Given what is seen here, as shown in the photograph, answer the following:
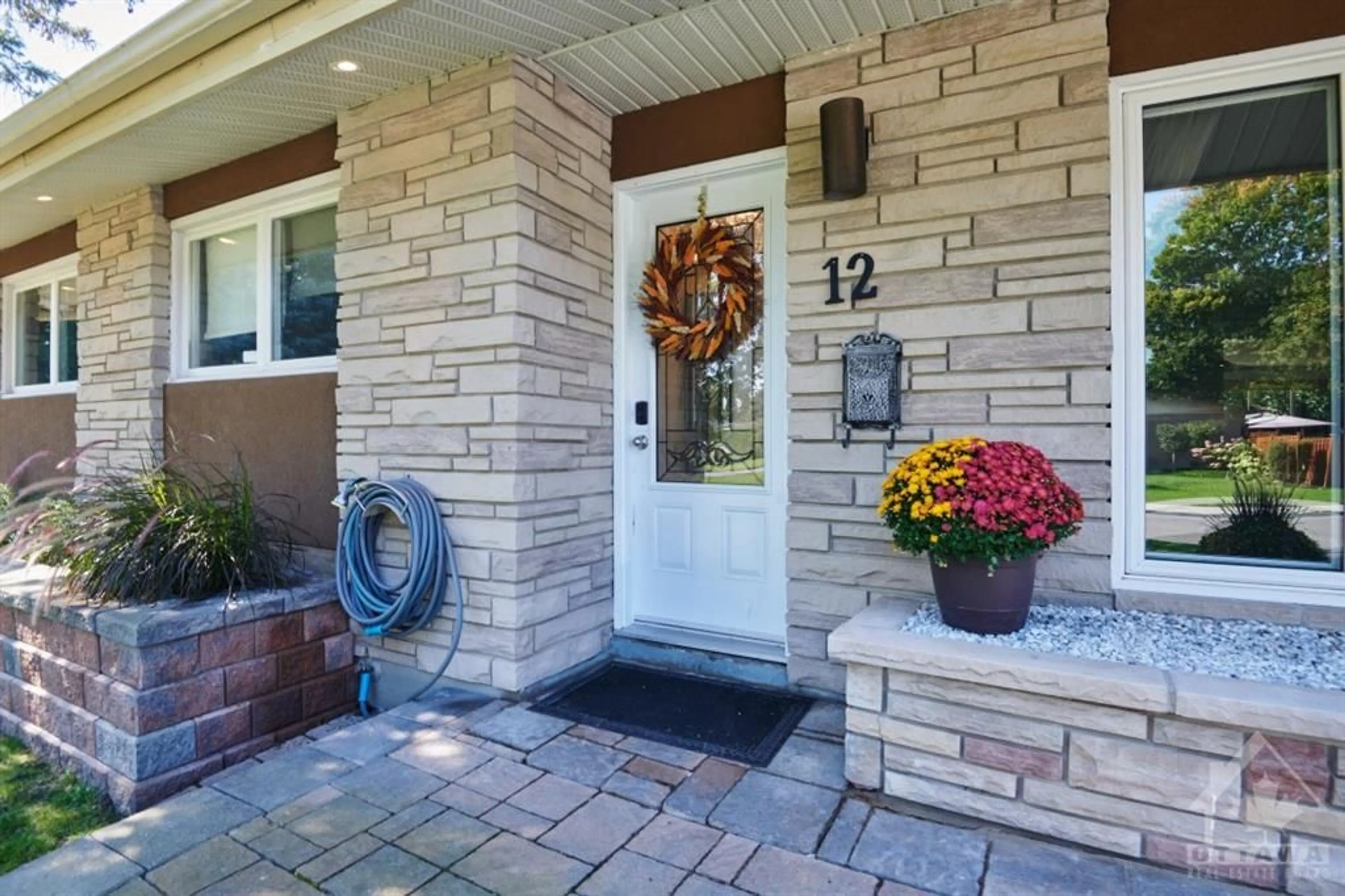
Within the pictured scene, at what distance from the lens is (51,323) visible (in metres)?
5.25

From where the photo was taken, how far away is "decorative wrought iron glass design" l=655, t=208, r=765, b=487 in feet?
9.84

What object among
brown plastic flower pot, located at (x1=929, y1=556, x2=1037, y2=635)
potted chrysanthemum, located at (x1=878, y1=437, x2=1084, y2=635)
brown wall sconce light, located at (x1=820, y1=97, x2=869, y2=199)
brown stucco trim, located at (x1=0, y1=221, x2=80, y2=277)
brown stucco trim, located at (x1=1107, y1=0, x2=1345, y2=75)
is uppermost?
brown stucco trim, located at (x1=0, y1=221, x2=80, y2=277)

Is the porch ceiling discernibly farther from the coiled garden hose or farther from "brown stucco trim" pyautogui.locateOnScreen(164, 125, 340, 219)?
the coiled garden hose

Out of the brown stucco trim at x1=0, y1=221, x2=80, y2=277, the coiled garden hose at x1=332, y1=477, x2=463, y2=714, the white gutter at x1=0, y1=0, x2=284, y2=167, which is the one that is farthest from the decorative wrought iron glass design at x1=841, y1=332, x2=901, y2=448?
the brown stucco trim at x1=0, y1=221, x2=80, y2=277

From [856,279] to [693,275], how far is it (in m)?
0.80

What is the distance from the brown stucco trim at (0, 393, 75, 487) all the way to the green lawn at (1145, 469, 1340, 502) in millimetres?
6231

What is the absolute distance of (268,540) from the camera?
3.11m

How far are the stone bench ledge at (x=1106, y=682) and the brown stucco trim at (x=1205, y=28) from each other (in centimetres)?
192

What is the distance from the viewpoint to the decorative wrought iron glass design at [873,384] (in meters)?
2.51

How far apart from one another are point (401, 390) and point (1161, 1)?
3.10 metres

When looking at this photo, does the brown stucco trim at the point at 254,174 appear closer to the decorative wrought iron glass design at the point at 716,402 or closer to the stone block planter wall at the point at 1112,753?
the decorative wrought iron glass design at the point at 716,402

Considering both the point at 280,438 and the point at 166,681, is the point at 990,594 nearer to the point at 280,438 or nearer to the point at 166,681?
the point at 166,681

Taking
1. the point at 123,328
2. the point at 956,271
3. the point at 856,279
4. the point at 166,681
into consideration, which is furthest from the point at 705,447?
the point at 123,328

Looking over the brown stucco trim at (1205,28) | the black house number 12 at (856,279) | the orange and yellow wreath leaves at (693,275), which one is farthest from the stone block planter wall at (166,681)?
the brown stucco trim at (1205,28)
